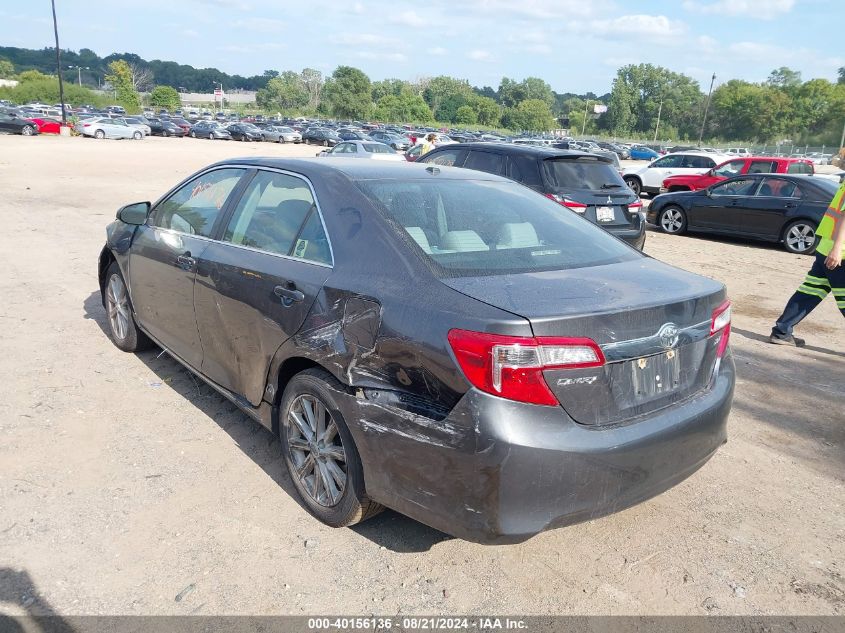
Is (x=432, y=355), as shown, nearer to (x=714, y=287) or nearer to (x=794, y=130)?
(x=714, y=287)

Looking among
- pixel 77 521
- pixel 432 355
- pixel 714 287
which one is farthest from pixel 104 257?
pixel 714 287

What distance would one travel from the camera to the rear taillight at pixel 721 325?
2.95m

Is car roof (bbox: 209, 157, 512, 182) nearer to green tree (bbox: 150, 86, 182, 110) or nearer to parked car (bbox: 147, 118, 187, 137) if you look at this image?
parked car (bbox: 147, 118, 187, 137)

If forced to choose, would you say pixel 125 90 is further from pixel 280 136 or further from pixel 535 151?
pixel 535 151

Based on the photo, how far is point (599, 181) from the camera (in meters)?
8.66

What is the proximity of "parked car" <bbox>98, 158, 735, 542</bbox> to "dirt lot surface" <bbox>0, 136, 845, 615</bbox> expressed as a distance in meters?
0.34

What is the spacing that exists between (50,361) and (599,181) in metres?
6.62

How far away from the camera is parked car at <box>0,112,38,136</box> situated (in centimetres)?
4166

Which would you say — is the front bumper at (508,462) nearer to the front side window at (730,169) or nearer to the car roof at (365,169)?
the car roof at (365,169)

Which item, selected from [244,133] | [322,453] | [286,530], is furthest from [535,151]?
[244,133]

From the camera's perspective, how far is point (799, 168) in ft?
54.3

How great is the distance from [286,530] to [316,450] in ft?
1.31

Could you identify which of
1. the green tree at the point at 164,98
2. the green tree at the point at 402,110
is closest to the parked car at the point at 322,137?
the green tree at the point at 402,110

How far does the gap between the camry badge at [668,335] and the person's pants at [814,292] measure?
3.94 m
